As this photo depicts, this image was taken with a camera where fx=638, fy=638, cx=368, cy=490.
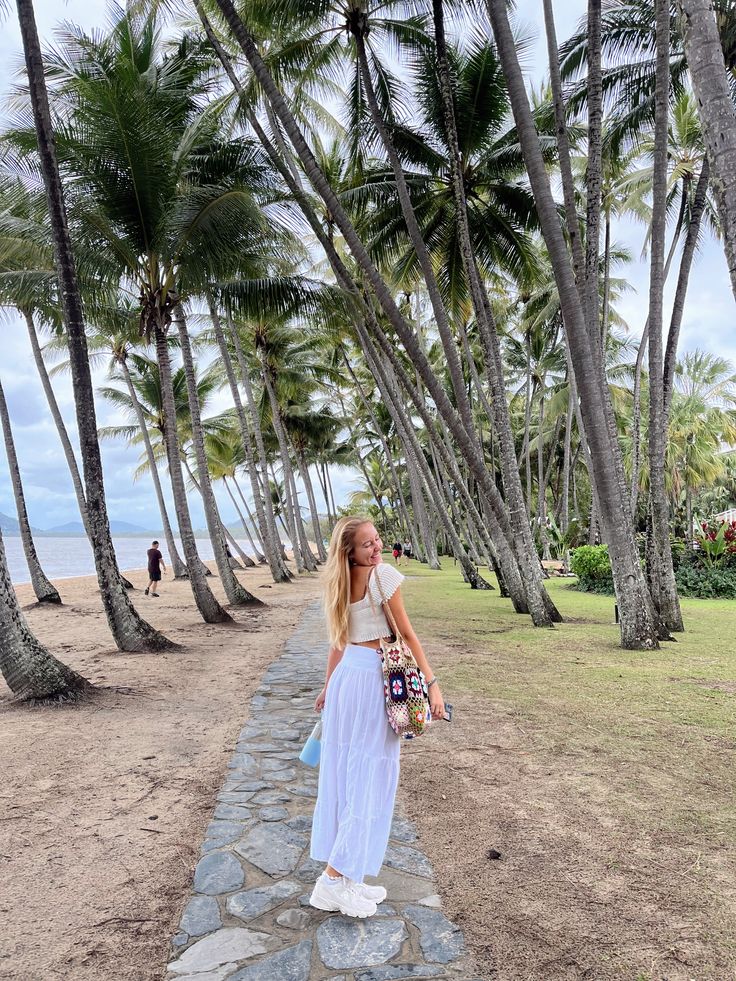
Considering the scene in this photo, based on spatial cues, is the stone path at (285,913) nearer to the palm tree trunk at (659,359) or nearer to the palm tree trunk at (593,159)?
the palm tree trunk at (593,159)

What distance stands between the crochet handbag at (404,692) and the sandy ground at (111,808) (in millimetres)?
1314

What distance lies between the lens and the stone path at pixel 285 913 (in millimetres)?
2414

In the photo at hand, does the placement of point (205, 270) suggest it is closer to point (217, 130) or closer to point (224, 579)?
point (217, 130)

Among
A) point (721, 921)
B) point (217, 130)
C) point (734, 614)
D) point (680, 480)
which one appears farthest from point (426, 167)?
point (680, 480)

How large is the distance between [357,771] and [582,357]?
6.18m

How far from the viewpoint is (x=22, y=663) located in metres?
6.20

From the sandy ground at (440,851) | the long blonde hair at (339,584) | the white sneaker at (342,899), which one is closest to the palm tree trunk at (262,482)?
the sandy ground at (440,851)

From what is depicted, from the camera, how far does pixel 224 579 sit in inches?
564

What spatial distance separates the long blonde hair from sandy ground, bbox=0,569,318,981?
1.43 m

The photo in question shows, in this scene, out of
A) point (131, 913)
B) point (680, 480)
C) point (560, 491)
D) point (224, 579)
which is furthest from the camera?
point (560, 491)

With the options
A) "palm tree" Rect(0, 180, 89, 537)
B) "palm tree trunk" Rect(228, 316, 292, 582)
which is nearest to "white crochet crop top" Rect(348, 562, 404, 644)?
"palm tree" Rect(0, 180, 89, 537)

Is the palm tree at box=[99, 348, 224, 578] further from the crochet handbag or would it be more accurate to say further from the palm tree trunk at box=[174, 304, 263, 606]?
the crochet handbag

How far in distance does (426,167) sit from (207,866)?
13077 millimetres

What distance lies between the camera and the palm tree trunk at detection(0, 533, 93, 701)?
614 centimetres
